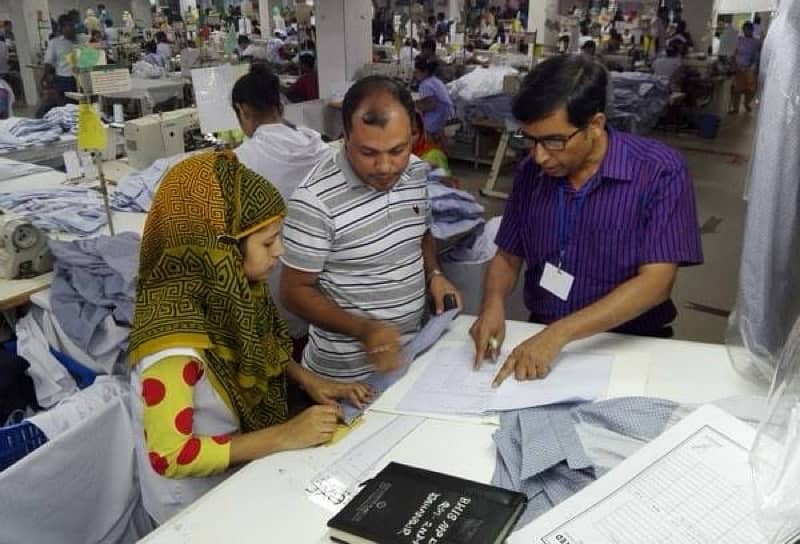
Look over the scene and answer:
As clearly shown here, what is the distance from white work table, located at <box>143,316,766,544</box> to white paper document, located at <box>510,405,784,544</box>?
11cm

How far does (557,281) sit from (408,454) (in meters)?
0.67

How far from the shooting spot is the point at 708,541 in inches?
34.7

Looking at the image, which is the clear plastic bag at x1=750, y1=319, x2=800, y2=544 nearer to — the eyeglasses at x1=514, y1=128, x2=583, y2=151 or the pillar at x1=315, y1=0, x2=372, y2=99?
the eyeglasses at x1=514, y1=128, x2=583, y2=151

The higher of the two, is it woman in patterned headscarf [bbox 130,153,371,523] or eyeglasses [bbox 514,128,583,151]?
eyeglasses [bbox 514,128,583,151]

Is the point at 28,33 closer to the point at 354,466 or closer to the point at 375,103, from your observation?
the point at 375,103

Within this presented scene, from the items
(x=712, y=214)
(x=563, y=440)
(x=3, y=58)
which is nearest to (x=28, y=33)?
(x=3, y=58)

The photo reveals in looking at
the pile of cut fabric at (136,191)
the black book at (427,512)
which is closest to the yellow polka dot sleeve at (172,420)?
the black book at (427,512)

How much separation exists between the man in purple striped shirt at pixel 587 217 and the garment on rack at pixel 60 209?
186cm

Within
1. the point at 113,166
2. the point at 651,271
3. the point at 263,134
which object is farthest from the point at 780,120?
the point at 113,166

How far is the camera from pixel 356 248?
1679 mm

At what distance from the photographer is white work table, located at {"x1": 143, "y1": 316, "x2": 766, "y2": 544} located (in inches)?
39.9

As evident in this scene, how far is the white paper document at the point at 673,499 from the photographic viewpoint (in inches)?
35.5

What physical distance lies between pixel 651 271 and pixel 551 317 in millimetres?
307

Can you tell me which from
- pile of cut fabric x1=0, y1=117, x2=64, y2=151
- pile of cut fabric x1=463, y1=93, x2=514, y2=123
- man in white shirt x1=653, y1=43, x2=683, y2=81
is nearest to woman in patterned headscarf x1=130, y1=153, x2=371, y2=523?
pile of cut fabric x1=0, y1=117, x2=64, y2=151
